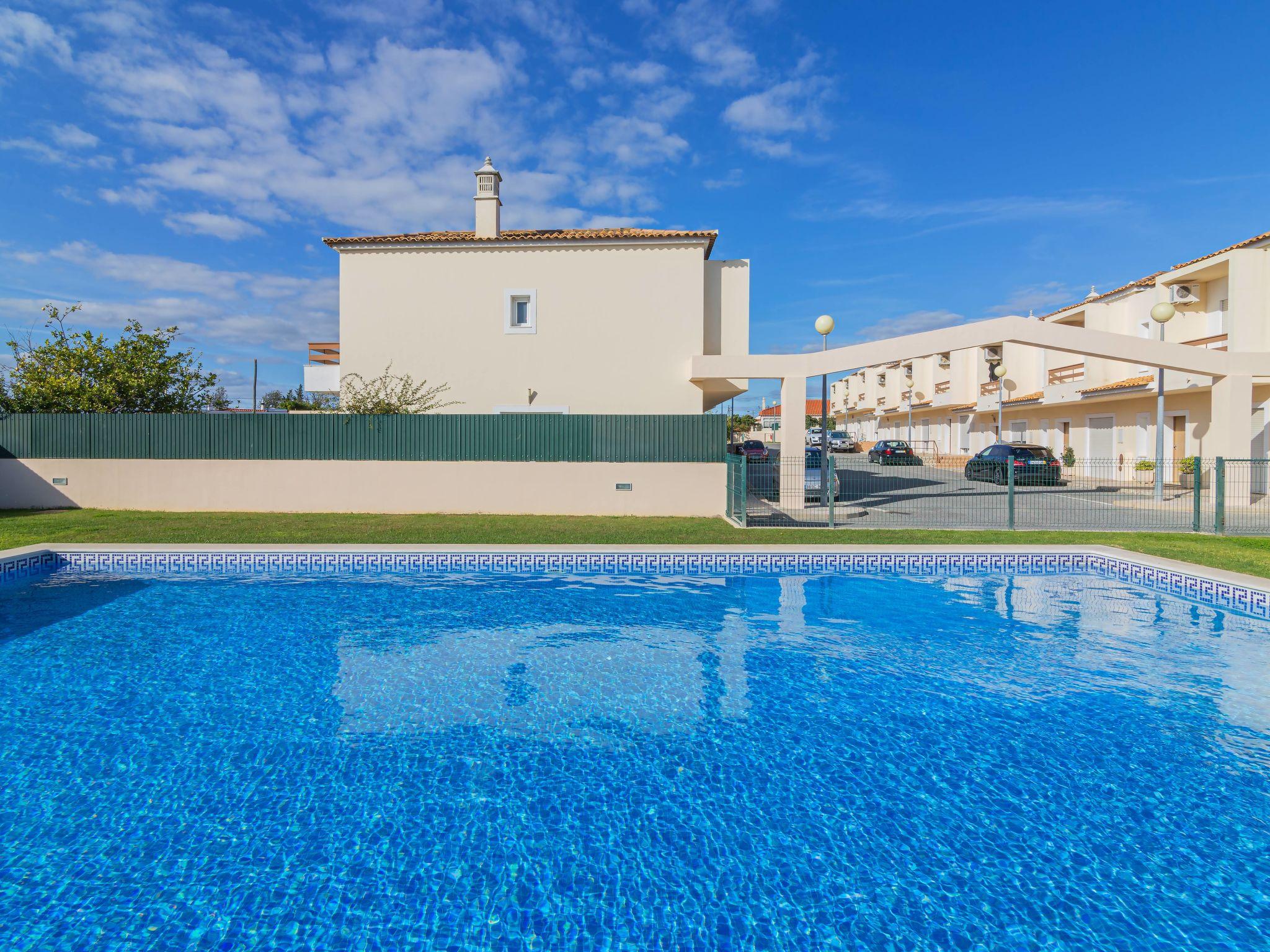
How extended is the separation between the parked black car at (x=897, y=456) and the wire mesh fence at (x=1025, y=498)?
1242 centimetres

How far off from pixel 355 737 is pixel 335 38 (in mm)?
14339

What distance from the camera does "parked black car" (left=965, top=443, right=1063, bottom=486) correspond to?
2183cm

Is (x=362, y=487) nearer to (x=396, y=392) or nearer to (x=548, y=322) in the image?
(x=396, y=392)

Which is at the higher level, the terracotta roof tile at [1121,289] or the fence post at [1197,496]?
the terracotta roof tile at [1121,289]

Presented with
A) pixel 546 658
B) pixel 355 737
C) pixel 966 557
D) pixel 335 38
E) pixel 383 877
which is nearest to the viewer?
pixel 383 877

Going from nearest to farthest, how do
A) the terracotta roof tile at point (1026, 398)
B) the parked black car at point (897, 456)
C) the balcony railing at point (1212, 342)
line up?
the balcony railing at point (1212, 342) < the terracotta roof tile at point (1026, 398) < the parked black car at point (897, 456)

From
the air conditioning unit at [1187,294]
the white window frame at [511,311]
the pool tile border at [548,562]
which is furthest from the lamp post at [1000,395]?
the pool tile border at [548,562]

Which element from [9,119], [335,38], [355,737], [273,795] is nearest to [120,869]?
[273,795]

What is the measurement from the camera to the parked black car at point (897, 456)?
123 ft

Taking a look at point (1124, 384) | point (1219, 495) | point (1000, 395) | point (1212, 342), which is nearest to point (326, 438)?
point (1219, 495)

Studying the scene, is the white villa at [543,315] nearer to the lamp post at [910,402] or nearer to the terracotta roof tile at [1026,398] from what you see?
the terracotta roof tile at [1026,398]

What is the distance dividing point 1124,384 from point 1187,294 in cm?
349

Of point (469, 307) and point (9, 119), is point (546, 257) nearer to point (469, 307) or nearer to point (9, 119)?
point (469, 307)

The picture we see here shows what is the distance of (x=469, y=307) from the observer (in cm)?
2019
